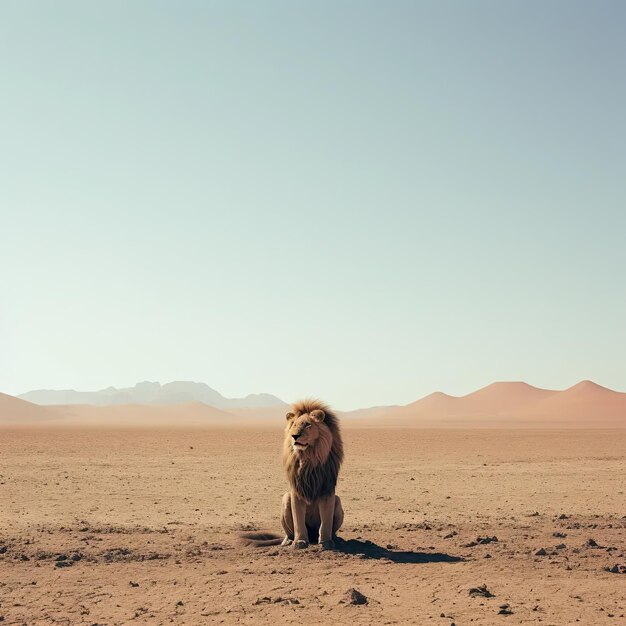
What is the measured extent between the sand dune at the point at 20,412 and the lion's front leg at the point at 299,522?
5613 inches

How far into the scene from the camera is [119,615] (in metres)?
7.64

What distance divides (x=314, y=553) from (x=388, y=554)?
1072 millimetres

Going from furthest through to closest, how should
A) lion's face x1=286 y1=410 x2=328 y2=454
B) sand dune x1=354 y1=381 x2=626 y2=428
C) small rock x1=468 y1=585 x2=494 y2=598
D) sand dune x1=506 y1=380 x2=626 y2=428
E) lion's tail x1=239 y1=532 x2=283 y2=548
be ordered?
sand dune x1=354 y1=381 x2=626 y2=428
sand dune x1=506 y1=380 x2=626 y2=428
lion's tail x1=239 y1=532 x2=283 y2=548
lion's face x1=286 y1=410 x2=328 y2=454
small rock x1=468 y1=585 x2=494 y2=598

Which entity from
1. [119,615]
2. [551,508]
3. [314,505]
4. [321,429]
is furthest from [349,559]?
[551,508]

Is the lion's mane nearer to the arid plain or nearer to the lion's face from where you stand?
the lion's face

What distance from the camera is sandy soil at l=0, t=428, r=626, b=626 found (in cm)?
774

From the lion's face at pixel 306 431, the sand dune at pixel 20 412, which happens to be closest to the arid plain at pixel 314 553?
the lion's face at pixel 306 431

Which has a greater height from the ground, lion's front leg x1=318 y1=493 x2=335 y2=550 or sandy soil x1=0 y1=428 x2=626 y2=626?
lion's front leg x1=318 y1=493 x2=335 y2=550

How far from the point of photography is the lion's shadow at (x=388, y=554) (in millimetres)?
10055

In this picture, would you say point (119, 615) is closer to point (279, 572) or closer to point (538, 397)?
point (279, 572)

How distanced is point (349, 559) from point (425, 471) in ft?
49.3

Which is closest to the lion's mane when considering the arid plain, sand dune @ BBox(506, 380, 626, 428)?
the arid plain

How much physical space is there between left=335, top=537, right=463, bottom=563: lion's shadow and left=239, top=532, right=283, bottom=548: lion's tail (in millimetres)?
1030

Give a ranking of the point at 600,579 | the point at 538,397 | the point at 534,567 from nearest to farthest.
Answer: the point at 600,579 → the point at 534,567 → the point at 538,397
